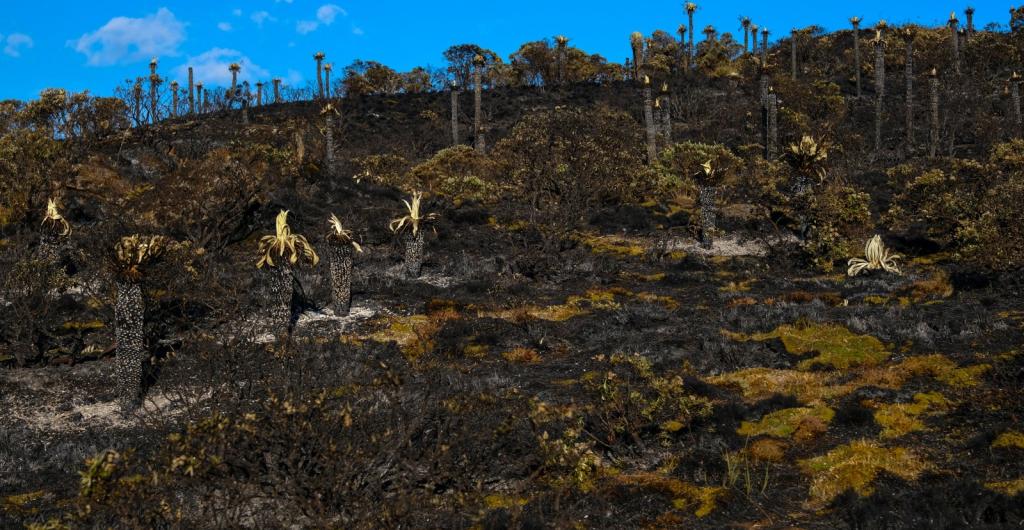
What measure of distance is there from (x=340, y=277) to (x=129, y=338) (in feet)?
20.1

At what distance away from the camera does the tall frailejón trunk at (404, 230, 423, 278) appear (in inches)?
966

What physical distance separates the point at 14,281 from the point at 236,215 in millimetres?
10198

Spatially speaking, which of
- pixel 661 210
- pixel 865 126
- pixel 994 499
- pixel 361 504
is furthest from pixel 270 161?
pixel 865 126

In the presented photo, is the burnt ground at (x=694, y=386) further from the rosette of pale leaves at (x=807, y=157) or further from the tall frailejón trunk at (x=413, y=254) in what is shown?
the rosette of pale leaves at (x=807, y=157)

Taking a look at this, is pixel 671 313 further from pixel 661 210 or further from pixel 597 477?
pixel 661 210

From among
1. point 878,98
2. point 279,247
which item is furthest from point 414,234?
point 878,98

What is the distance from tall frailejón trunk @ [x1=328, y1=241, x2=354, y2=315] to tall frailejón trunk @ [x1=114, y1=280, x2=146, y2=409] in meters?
5.82

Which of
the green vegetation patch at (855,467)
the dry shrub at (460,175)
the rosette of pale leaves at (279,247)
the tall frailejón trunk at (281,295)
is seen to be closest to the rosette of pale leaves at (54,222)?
the rosette of pale leaves at (279,247)

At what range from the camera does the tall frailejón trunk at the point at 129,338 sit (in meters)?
14.6

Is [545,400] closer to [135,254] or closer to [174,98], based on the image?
[135,254]

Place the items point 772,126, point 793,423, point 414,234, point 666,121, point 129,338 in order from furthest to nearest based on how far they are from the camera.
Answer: point 666,121 → point 772,126 → point 414,234 → point 129,338 → point 793,423

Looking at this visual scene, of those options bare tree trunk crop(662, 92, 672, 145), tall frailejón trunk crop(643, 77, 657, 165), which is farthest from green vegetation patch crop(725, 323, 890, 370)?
bare tree trunk crop(662, 92, 672, 145)

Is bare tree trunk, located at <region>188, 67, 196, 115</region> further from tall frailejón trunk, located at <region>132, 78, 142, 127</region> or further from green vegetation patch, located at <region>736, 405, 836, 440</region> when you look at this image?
green vegetation patch, located at <region>736, 405, 836, 440</region>

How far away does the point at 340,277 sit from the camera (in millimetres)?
20172
